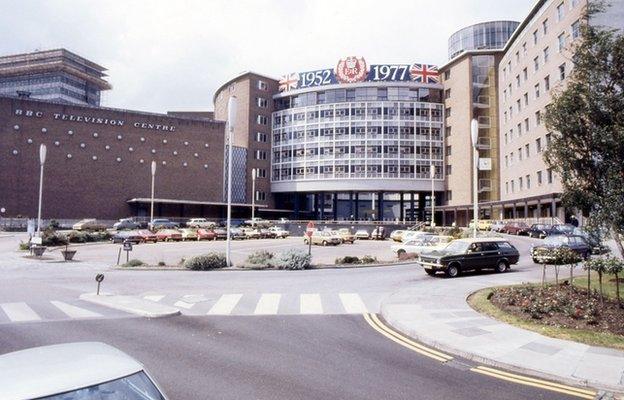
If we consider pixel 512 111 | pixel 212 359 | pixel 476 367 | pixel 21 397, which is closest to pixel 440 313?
pixel 476 367

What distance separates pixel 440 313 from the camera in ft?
43.7

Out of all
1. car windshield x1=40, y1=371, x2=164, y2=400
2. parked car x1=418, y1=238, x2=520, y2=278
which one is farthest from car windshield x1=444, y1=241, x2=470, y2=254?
car windshield x1=40, y1=371, x2=164, y2=400

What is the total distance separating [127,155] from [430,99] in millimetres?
55765

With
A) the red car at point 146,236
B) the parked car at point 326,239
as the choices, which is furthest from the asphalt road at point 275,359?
the red car at point 146,236

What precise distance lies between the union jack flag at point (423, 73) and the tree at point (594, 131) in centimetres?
7627

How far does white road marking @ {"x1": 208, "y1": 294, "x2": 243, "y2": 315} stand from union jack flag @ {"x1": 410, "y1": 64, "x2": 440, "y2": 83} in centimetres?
7827

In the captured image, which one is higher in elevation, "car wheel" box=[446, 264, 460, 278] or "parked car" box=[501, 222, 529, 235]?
"parked car" box=[501, 222, 529, 235]

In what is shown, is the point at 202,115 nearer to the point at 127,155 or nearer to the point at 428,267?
the point at 127,155

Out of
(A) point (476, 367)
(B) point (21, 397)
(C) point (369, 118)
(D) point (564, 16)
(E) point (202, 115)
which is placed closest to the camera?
(B) point (21, 397)

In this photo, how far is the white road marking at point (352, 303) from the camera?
47.0 ft

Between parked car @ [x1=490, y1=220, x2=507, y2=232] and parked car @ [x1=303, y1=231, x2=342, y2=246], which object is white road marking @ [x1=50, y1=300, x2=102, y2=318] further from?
parked car @ [x1=490, y1=220, x2=507, y2=232]

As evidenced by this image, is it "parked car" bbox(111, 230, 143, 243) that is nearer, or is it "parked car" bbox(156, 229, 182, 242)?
"parked car" bbox(111, 230, 143, 243)

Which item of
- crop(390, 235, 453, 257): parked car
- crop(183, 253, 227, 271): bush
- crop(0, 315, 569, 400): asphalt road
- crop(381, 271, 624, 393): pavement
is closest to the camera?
crop(0, 315, 569, 400): asphalt road

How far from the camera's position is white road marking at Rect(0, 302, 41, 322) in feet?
41.0
